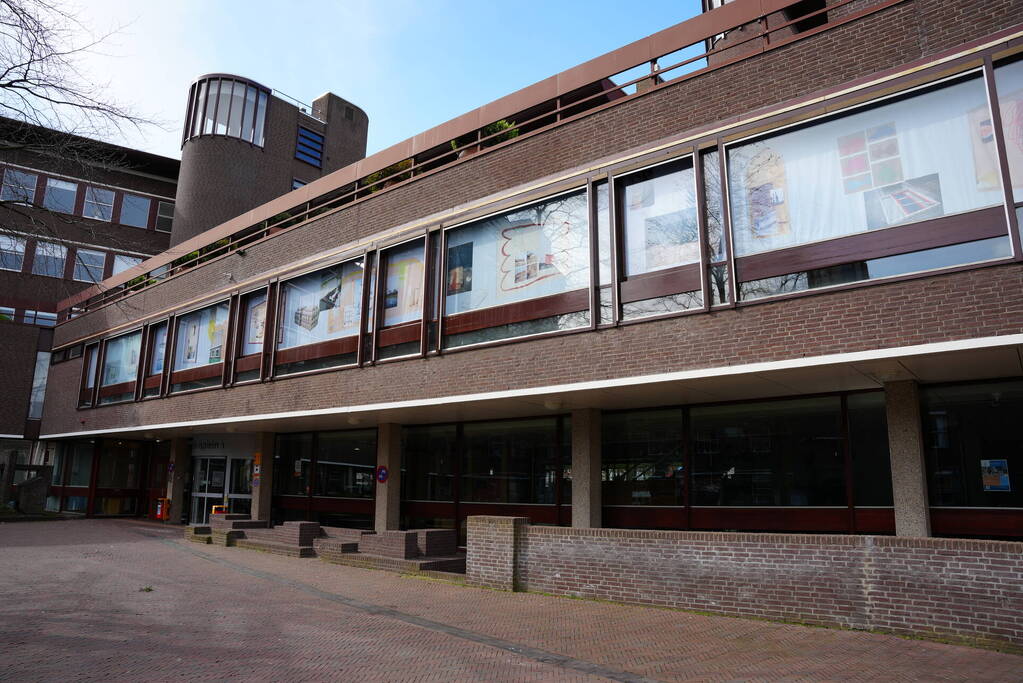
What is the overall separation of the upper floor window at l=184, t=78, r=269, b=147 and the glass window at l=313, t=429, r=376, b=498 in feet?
75.5

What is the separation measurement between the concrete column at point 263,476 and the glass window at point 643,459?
472 inches

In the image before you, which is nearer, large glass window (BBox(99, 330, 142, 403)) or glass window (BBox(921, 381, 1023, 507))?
glass window (BBox(921, 381, 1023, 507))

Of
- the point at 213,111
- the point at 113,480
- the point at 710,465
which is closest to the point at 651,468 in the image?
the point at 710,465

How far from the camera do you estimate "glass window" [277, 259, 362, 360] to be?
16.5m

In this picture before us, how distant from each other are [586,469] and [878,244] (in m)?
6.25

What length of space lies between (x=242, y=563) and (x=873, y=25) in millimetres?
15043

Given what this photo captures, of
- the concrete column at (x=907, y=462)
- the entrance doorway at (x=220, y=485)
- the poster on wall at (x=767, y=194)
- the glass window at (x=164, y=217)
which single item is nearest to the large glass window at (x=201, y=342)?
the entrance doorway at (x=220, y=485)

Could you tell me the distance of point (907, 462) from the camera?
32.8 ft

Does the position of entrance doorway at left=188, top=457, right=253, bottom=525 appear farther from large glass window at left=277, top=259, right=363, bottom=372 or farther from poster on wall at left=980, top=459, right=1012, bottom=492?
poster on wall at left=980, top=459, right=1012, bottom=492

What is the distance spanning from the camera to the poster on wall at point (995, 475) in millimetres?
10141

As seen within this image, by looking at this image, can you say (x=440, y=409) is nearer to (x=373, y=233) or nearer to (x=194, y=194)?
(x=373, y=233)

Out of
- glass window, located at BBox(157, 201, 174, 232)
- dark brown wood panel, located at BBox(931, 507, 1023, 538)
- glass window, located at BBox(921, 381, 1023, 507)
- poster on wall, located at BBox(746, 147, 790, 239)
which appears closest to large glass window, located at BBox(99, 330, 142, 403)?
glass window, located at BBox(157, 201, 174, 232)

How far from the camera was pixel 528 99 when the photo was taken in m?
13.8

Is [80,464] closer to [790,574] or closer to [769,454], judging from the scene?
[769,454]
